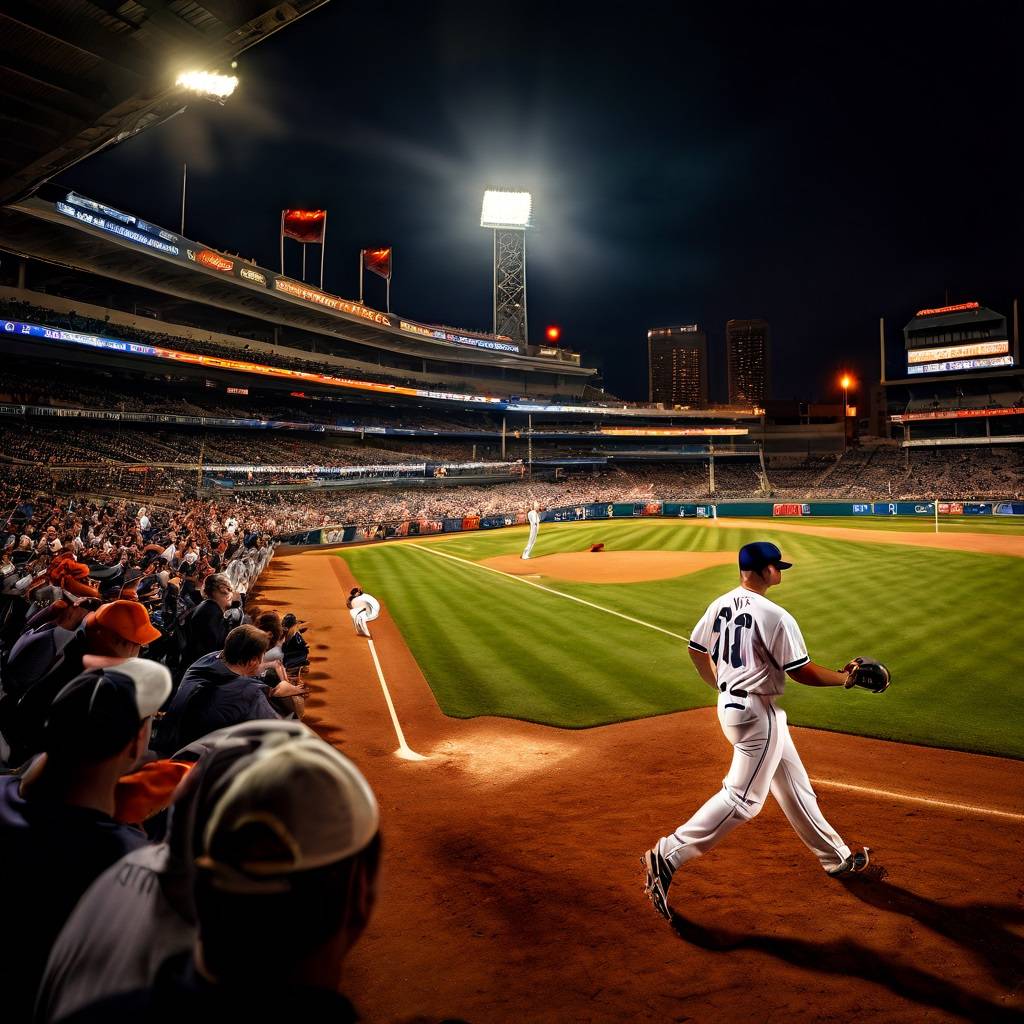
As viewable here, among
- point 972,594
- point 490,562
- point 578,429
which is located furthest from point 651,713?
point 578,429

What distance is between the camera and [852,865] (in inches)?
184

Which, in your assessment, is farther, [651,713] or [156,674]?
[651,713]

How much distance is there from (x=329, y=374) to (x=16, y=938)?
189ft

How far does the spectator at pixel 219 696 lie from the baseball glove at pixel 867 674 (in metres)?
3.98

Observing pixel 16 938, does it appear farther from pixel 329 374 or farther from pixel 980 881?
pixel 329 374

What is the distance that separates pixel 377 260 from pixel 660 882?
6149 centimetres

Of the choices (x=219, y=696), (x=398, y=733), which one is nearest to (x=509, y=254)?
(x=398, y=733)

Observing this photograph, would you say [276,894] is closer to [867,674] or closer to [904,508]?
[867,674]

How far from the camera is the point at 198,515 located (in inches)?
1161

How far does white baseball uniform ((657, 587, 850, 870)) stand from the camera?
429cm

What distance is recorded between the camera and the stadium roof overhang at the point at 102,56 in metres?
5.60

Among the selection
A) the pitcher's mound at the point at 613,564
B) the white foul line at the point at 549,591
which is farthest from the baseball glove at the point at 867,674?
the pitcher's mound at the point at 613,564

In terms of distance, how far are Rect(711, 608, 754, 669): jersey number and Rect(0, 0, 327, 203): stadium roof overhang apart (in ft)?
23.2

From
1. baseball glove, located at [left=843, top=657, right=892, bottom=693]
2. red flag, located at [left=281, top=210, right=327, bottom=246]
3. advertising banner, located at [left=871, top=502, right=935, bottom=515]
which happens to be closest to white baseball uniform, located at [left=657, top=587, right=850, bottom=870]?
baseball glove, located at [left=843, top=657, right=892, bottom=693]
